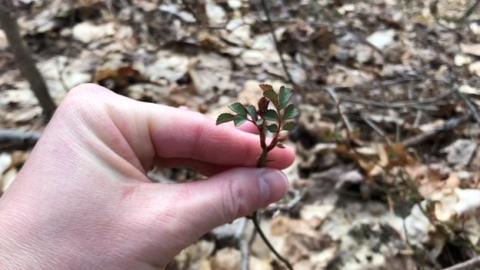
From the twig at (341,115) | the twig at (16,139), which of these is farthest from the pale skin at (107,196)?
the twig at (341,115)

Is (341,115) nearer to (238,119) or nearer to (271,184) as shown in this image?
(271,184)

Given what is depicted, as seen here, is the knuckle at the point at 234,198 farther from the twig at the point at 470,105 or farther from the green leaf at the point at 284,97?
the twig at the point at 470,105

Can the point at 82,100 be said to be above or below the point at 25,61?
above

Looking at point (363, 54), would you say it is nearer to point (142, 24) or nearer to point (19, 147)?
point (142, 24)

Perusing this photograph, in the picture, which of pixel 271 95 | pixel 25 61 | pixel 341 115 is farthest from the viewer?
pixel 341 115

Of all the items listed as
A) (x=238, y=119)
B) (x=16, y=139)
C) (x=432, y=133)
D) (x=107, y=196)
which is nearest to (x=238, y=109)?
(x=238, y=119)

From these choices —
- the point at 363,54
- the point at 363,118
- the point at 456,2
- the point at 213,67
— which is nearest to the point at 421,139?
the point at 363,118
